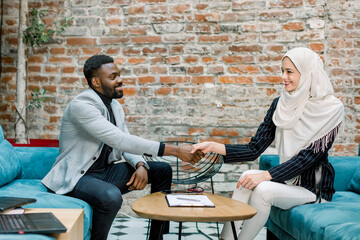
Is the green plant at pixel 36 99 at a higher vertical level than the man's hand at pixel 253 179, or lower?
higher

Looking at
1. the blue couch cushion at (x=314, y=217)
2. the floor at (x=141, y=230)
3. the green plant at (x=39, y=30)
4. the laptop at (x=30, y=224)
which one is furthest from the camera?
the green plant at (x=39, y=30)

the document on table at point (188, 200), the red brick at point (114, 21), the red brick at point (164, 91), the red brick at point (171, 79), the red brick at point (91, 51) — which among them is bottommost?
the document on table at point (188, 200)

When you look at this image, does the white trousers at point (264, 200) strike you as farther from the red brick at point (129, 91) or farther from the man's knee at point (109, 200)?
the red brick at point (129, 91)

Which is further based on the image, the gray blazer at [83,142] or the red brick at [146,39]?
the red brick at [146,39]

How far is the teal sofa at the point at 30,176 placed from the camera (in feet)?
6.82

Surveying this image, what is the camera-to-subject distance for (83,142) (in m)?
2.37

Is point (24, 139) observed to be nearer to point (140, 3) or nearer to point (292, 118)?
A: point (140, 3)

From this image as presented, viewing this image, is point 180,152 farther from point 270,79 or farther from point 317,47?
point 317,47

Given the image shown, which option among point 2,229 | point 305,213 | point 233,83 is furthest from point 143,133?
point 2,229

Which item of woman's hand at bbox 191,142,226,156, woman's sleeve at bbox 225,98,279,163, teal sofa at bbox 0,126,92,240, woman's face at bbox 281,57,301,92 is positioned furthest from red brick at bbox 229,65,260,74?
teal sofa at bbox 0,126,92,240

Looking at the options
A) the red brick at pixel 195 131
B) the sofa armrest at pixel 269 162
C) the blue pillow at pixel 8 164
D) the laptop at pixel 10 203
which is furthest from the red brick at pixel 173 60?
the laptop at pixel 10 203

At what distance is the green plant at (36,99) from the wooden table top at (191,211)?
1874 mm

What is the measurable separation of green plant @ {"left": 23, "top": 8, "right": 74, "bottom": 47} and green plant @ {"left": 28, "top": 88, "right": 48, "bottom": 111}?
416 millimetres

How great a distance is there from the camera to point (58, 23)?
3.58 meters
